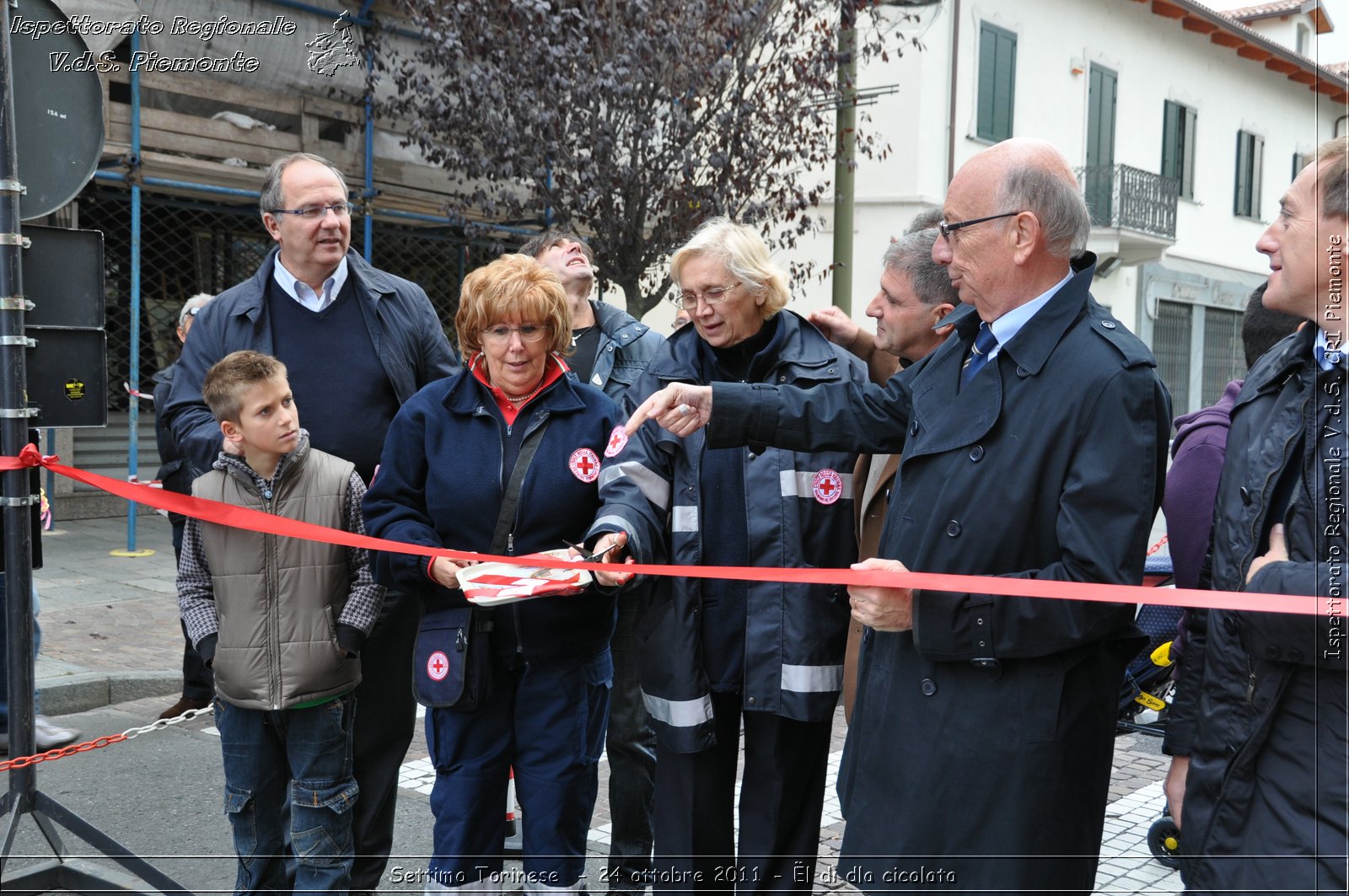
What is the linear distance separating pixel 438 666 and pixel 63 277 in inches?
73.7

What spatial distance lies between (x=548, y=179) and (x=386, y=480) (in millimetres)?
7301

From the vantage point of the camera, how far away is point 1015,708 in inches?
90.0

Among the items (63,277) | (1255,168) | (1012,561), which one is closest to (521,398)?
(1012,561)

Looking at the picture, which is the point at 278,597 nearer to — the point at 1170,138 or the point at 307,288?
the point at 307,288

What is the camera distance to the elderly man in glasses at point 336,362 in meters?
3.68

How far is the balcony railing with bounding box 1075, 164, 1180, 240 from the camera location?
68.9 feet

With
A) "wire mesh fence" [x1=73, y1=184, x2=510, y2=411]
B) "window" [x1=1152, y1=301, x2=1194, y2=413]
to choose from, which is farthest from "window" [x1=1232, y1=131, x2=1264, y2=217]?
"wire mesh fence" [x1=73, y1=184, x2=510, y2=411]

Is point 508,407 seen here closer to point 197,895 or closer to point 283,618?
point 283,618

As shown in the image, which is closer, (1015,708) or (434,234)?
(1015,708)

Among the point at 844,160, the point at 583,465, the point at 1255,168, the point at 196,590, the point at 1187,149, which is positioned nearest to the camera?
the point at 583,465

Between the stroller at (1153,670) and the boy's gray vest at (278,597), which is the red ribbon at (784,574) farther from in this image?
the stroller at (1153,670)

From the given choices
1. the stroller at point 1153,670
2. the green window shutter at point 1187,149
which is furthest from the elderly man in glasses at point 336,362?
the green window shutter at point 1187,149

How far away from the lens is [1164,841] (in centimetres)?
421

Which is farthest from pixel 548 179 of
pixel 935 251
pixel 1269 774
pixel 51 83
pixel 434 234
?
pixel 1269 774
